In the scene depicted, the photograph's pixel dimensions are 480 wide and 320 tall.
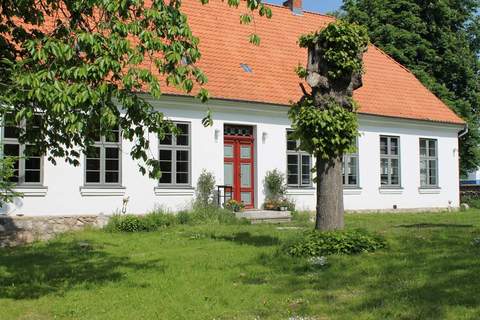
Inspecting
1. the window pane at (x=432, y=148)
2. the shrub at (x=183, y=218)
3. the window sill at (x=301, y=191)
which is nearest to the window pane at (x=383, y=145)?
the window pane at (x=432, y=148)

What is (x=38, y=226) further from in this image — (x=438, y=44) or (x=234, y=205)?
(x=438, y=44)

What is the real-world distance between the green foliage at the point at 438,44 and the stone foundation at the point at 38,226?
61.4 ft

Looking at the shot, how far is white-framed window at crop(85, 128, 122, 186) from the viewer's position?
15.3m

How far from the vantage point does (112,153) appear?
15625 mm

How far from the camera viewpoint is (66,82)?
5914 mm

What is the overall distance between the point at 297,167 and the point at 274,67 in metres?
3.60

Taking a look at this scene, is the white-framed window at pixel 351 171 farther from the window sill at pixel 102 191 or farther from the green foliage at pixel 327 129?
the green foliage at pixel 327 129

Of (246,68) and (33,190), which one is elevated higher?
(246,68)

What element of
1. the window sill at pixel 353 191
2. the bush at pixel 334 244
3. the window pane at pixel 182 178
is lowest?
the bush at pixel 334 244

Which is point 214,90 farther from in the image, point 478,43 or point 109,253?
point 478,43

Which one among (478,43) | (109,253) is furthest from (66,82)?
(478,43)

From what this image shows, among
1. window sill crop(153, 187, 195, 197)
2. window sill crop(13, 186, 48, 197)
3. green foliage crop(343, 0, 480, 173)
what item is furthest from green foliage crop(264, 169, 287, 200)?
green foliage crop(343, 0, 480, 173)

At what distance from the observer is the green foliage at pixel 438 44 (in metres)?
28.4

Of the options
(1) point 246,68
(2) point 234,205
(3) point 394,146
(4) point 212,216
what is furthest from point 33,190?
(3) point 394,146
